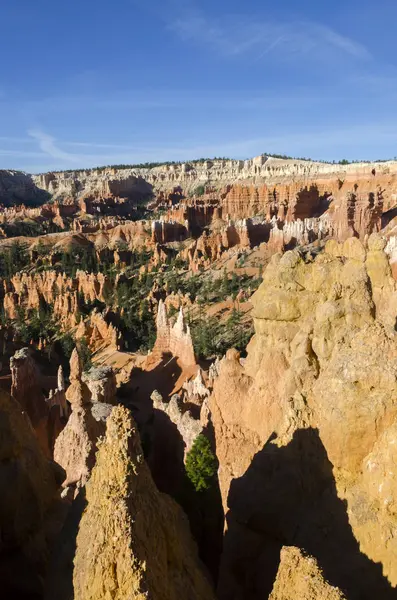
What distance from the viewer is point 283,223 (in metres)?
80.7

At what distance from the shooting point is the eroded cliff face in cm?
641

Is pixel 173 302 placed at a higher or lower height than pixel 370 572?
lower

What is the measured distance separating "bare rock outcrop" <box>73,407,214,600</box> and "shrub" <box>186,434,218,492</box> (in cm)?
680

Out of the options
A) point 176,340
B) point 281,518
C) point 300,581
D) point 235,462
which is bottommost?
point 176,340

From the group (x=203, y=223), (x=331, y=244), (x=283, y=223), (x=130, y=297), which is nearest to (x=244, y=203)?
(x=203, y=223)

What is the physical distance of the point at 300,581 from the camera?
5.00 metres

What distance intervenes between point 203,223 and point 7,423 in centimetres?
10064

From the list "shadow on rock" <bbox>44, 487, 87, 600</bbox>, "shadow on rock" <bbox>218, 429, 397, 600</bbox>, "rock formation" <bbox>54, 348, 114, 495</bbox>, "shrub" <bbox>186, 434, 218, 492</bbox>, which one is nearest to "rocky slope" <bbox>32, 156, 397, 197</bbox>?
"shrub" <bbox>186, 434, 218, 492</bbox>

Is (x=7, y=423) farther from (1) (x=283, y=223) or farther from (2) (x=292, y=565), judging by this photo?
(1) (x=283, y=223)

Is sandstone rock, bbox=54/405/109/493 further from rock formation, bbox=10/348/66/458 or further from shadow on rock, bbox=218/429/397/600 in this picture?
shadow on rock, bbox=218/429/397/600

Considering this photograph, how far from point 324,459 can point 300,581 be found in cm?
272

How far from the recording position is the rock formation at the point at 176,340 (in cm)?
2700

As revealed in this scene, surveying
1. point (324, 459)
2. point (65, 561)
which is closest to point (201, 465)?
point (324, 459)

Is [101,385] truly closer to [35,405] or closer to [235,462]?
[35,405]
